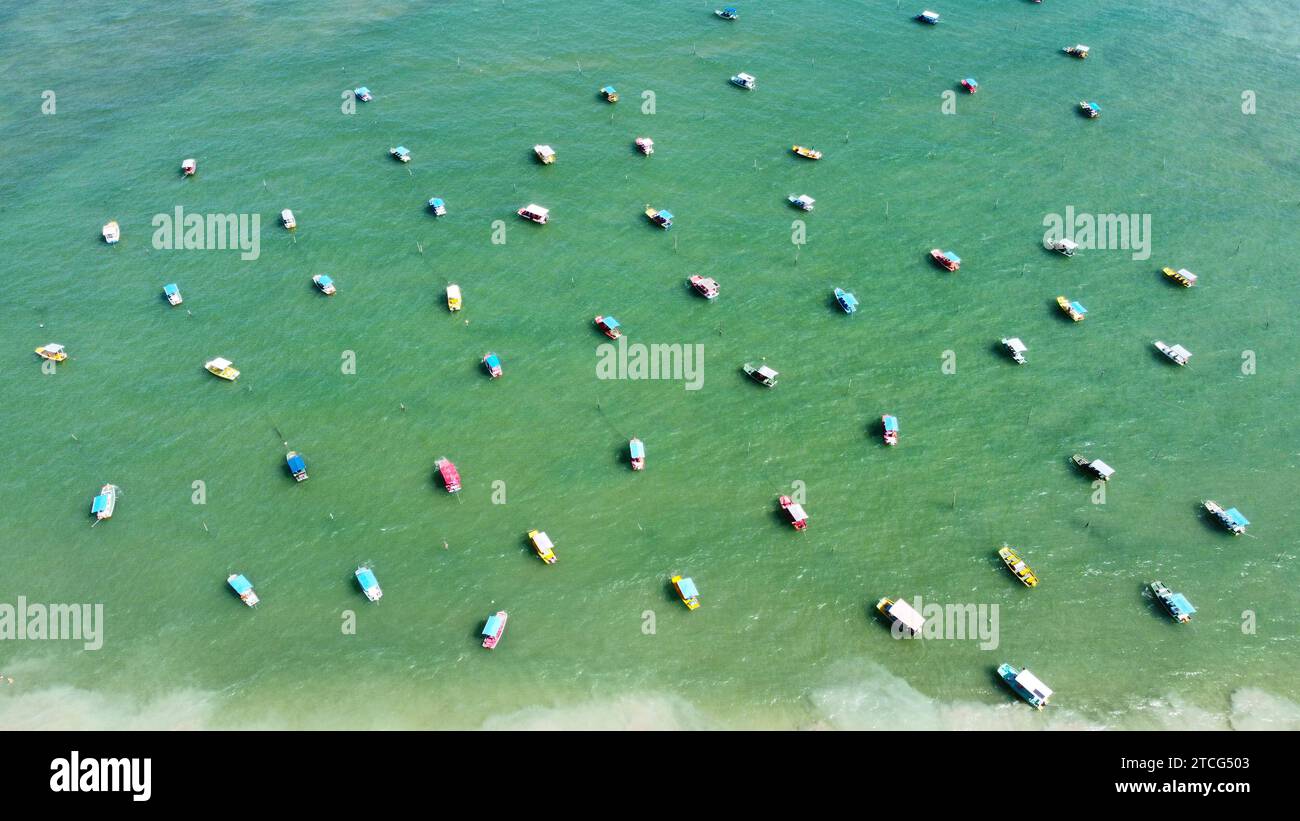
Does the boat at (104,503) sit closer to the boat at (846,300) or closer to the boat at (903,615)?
the boat at (903,615)

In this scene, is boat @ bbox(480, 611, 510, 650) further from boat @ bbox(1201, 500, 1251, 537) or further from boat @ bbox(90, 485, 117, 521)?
boat @ bbox(1201, 500, 1251, 537)

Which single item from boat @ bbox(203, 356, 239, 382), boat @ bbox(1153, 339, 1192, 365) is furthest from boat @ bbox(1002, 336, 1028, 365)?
boat @ bbox(203, 356, 239, 382)

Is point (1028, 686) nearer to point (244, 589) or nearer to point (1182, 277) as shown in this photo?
point (1182, 277)

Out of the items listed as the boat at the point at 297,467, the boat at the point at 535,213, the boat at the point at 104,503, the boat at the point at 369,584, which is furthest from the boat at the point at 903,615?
the boat at the point at 104,503

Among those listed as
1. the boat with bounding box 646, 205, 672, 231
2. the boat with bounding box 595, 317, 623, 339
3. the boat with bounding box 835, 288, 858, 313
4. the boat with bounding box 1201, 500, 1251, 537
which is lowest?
the boat with bounding box 1201, 500, 1251, 537

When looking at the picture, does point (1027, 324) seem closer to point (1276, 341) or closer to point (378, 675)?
point (1276, 341)
